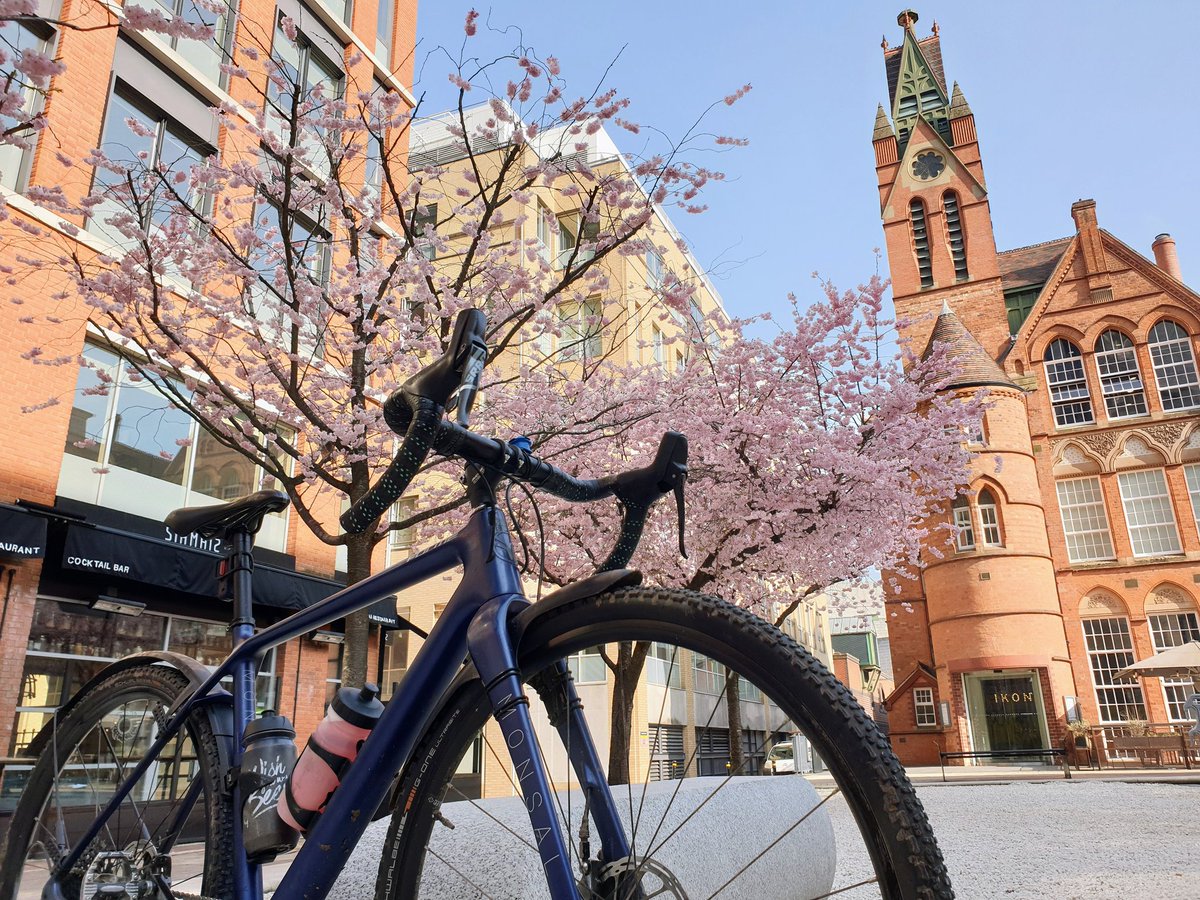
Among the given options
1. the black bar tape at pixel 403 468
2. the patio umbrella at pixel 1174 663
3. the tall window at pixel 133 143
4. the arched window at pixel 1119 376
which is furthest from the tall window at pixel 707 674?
the arched window at pixel 1119 376

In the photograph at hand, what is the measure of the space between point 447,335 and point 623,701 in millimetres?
6208

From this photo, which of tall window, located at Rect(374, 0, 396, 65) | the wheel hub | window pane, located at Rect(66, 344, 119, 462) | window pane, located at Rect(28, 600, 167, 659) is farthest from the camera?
tall window, located at Rect(374, 0, 396, 65)

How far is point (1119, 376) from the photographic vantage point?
31047mm

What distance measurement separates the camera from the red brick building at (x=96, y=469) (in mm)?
9828

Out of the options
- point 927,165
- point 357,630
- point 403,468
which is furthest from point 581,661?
point 927,165

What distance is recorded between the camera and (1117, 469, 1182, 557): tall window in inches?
1152

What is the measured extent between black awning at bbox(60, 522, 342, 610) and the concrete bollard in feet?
27.7

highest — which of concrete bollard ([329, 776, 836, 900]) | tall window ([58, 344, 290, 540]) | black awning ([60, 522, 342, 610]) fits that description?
tall window ([58, 344, 290, 540])

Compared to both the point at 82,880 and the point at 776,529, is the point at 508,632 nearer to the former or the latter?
the point at 82,880

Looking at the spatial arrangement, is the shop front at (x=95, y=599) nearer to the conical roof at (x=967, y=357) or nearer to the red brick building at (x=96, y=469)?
the red brick building at (x=96, y=469)

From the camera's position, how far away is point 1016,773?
2322 cm

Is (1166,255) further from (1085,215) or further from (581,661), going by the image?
(581,661)

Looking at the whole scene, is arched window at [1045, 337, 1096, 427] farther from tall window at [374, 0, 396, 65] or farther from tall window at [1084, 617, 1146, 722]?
tall window at [374, 0, 396, 65]

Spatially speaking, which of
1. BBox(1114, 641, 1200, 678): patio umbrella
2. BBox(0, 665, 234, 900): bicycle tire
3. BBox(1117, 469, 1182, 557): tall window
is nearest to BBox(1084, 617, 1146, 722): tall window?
BBox(1117, 469, 1182, 557): tall window
